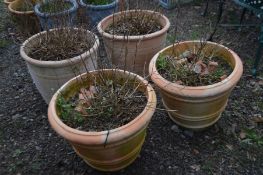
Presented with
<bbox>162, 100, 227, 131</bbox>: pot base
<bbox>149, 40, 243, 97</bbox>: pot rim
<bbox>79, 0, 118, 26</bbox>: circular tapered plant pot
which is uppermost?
<bbox>149, 40, 243, 97</bbox>: pot rim

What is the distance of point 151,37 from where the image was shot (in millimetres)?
2828

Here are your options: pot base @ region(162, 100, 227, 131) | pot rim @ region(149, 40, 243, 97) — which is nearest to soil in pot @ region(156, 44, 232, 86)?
pot rim @ region(149, 40, 243, 97)

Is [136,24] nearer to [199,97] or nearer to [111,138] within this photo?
[199,97]

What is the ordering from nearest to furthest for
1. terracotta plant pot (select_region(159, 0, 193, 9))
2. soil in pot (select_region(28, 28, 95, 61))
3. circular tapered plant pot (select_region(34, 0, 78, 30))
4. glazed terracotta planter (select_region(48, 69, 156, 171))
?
glazed terracotta planter (select_region(48, 69, 156, 171)) < soil in pot (select_region(28, 28, 95, 61)) < circular tapered plant pot (select_region(34, 0, 78, 30)) < terracotta plant pot (select_region(159, 0, 193, 9))

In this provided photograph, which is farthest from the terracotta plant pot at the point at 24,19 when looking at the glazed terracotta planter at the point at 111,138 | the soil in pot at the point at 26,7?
the glazed terracotta planter at the point at 111,138

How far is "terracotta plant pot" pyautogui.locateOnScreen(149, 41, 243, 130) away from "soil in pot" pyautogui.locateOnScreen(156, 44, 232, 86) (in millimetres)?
60

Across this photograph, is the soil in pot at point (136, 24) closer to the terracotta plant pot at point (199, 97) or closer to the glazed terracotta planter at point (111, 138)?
the terracotta plant pot at point (199, 97)

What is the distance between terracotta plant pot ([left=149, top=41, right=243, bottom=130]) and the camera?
2.18m

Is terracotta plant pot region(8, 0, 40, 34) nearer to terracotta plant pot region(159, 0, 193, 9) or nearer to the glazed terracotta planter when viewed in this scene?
terracotta plant pot region(159, 0, 193, 9)

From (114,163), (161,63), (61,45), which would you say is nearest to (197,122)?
(161,63)

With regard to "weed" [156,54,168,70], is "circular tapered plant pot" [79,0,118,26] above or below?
below

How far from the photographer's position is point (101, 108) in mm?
2127

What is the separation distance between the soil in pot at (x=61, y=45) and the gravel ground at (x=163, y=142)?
539mm

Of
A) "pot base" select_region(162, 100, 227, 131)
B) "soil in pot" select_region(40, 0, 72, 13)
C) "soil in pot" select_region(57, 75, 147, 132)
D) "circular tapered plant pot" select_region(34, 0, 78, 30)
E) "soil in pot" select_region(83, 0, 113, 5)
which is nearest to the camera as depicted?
"soil in pot" select_region(57, 75, 147, 132)
